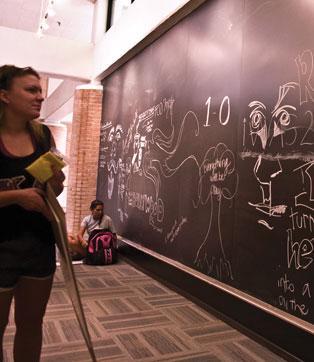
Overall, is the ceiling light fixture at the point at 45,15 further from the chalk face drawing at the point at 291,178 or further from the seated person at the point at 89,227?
the chalk face drawing at the point at 291,178

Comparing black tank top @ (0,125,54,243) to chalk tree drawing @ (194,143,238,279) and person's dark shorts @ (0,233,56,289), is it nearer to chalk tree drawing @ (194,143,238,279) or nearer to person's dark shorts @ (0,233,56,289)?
person's dark shorts @ (0,233,56,289)

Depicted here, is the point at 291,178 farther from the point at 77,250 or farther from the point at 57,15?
the point at 57,15

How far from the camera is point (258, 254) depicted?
9.23 feet

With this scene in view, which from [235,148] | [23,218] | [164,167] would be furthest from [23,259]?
[164,167]

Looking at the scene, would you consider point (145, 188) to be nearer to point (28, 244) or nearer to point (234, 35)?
point (234, 35)

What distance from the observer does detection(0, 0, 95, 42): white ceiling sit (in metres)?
7.43

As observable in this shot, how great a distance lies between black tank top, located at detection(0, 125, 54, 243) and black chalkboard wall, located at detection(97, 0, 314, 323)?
1805mm

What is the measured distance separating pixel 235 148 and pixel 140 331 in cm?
172

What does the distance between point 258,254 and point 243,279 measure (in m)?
0.29

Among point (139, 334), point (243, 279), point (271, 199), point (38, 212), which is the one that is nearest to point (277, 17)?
point (271, 199)

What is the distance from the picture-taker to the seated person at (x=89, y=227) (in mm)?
5102

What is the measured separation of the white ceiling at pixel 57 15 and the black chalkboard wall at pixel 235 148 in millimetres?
3601

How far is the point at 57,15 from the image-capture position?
25.5ft

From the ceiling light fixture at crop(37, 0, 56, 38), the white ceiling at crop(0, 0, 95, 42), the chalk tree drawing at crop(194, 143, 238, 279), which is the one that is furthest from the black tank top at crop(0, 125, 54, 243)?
the white ceiling at crop(0, 0, 95, 42)
